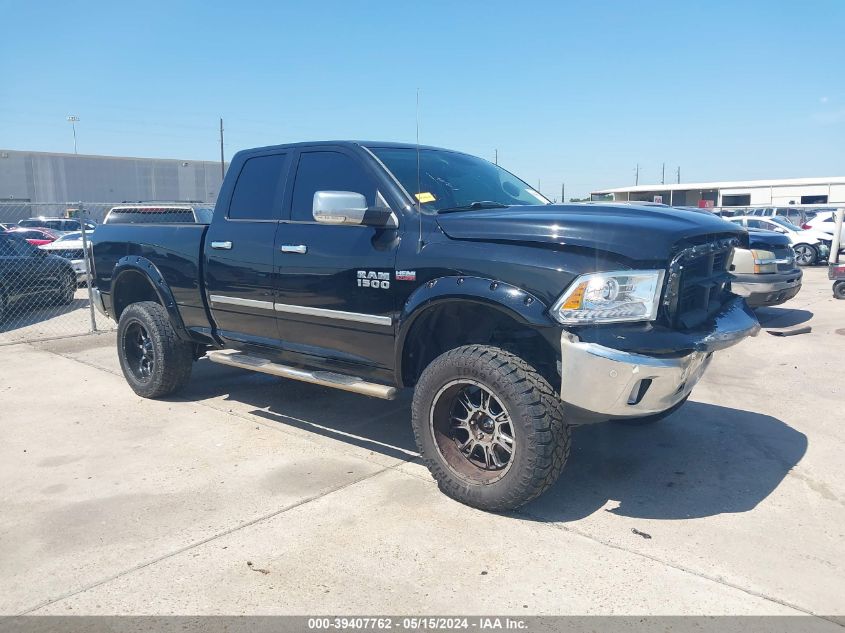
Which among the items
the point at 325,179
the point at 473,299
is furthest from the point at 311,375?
the point at 473,299

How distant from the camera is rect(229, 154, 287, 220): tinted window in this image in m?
5.03

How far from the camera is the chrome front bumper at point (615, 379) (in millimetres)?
3291

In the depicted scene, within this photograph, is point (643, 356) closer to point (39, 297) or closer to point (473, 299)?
point (473, 299)

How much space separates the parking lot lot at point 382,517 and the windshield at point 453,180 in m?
1.76

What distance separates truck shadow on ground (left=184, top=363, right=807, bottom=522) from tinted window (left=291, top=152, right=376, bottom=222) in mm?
1706

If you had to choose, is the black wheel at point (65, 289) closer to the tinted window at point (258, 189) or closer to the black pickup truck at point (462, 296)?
the black pickup truck at point (462, 296)

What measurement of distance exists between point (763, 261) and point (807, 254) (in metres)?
11.4

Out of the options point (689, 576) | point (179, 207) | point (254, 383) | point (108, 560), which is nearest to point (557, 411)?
point (689, 576)

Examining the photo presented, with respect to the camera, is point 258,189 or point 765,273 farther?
point 765,273

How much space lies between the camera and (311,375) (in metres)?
4.59

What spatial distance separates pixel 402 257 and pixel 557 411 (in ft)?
4.17

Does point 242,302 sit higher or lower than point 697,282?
lower

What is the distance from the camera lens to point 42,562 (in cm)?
329

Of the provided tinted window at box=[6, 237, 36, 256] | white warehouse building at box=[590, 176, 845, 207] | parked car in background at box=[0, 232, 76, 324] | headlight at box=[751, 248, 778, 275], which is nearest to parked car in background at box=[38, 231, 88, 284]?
parked car in background at box=[0, 232, 76, 324]
